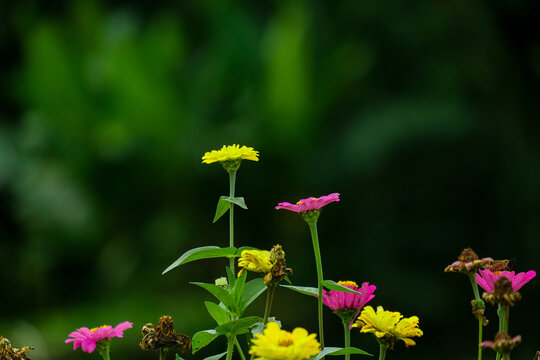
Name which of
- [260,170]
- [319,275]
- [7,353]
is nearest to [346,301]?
[319,275]

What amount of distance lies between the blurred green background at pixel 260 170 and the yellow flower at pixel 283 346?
1.68 m

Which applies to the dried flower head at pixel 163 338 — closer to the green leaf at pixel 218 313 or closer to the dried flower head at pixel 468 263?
the green leaf at pixel 218 313

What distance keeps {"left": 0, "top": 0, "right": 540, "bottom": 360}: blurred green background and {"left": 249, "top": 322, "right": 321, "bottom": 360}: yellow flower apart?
168 cm

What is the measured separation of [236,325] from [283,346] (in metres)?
0.06

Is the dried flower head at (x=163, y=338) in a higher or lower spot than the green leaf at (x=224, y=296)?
lower

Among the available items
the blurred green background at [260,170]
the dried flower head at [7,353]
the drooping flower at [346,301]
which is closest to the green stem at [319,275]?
the drooping flower at [346,301]

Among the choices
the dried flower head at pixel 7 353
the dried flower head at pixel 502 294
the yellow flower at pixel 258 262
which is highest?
the yellow flower at pixel 258 262

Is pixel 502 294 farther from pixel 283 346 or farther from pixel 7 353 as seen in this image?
pixel 7 353

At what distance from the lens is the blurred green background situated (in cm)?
219

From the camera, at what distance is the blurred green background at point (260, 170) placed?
2193 mm

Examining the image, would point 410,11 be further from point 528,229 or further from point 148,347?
point 148,347

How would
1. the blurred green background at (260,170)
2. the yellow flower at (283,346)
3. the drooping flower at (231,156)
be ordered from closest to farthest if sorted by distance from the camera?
the yellow flower at (283,346)
the drooping flower at (231,156)
the blurred green background at (260,170)

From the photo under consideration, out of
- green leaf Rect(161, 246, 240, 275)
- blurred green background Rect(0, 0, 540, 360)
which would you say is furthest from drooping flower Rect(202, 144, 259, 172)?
blurred green background Rect(0, 0, 540, 360)

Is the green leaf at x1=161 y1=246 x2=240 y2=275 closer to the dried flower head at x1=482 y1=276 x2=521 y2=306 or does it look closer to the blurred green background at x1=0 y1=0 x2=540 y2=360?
the dried flower head at x1=482 y1=276 x2=521 y2=306
